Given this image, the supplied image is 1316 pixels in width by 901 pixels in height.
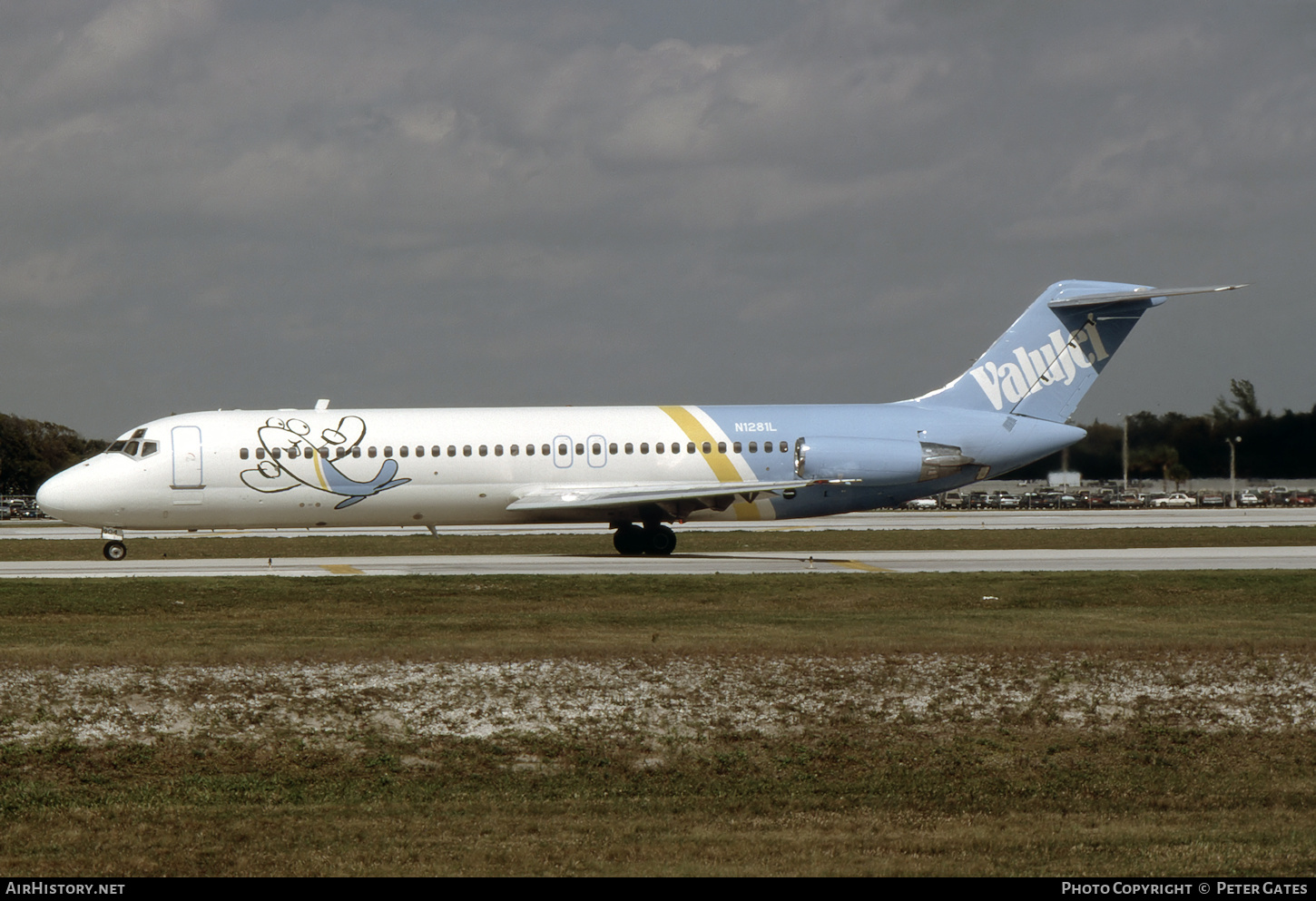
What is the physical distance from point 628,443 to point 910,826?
2549 cm

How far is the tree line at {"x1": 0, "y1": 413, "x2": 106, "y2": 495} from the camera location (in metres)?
128

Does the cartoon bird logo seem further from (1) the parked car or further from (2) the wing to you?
(1) the parked car

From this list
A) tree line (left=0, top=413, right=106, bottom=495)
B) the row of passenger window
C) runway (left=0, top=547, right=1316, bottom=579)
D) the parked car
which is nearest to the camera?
runway (left=0, top=547, right=1316, bottom=579)

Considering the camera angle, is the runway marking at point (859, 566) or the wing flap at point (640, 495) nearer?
the runway marking at point (859, 566)

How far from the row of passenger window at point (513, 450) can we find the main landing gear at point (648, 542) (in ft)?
7.10

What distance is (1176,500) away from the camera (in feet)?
354

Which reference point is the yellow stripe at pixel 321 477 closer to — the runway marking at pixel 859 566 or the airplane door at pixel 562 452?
the airplane door at pixel 562 452

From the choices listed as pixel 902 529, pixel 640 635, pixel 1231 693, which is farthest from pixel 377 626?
pixel 902 529

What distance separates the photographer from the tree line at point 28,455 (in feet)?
421

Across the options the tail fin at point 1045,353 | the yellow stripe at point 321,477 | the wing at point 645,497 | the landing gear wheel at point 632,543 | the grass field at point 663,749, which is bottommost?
the grass field at point 663,749

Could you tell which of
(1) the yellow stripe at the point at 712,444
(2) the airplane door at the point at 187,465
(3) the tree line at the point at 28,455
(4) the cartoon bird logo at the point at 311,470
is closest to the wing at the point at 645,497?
(1) the yellow stripe at the point at 712,444

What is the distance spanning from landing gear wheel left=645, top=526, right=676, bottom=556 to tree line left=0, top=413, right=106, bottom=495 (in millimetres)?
103130

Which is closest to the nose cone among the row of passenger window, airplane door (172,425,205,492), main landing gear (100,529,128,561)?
main landing gear (100,529,128,561)

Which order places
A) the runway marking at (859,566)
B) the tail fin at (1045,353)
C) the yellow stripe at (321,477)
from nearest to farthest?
the runway marking at (859,566)
the yellow stripe at (321,477)
the tail fin at (1045,353)
